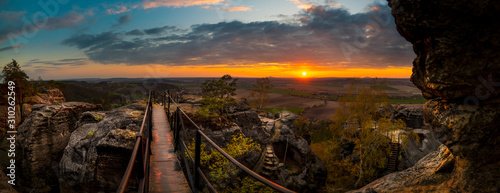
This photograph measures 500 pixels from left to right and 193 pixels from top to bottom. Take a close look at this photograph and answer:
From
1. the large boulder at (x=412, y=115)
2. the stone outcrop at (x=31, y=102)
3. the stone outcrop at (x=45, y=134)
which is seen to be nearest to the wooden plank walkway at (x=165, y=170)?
the stone outcrop at (x=45, y=134)

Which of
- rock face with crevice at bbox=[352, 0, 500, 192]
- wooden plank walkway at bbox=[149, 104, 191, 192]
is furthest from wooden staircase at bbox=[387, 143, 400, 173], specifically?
wooden plank walkway at bbox=[149, 104, 191, 192]

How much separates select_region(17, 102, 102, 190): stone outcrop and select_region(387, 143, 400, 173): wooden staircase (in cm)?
4052

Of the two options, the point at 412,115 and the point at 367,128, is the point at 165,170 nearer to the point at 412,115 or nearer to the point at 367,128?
the point at 367,128

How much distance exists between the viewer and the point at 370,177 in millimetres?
33594

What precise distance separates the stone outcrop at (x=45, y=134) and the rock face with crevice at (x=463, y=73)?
25559mm

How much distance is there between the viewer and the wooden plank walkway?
171 inches

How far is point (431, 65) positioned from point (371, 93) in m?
42.7

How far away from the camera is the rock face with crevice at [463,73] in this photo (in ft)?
10.1

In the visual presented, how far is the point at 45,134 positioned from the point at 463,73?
28558mm

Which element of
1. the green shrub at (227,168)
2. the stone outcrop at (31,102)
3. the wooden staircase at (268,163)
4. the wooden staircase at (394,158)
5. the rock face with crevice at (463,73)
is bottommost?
the wooden staircase at (394,158)

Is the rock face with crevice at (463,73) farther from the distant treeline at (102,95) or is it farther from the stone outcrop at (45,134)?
the distant treeline at (102,95)

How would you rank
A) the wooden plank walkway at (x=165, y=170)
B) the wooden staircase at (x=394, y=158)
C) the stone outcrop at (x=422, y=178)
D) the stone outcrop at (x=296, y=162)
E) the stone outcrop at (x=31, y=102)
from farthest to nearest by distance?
the wooden staircase at (x=394, y=158), the stone outcrop at (x=31, y=102), the stone outcrop at (x=296, y=162), the stone outcrop at (x=422, y=178), the wooden plank walkway at (x=165, y=170)

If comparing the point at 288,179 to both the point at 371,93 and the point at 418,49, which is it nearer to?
the point at 418,49

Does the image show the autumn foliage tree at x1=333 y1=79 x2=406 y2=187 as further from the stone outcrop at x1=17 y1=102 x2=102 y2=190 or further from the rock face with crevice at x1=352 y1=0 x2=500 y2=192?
the stone outcrop at x1=17 y1=102 x2=102 y2=190
